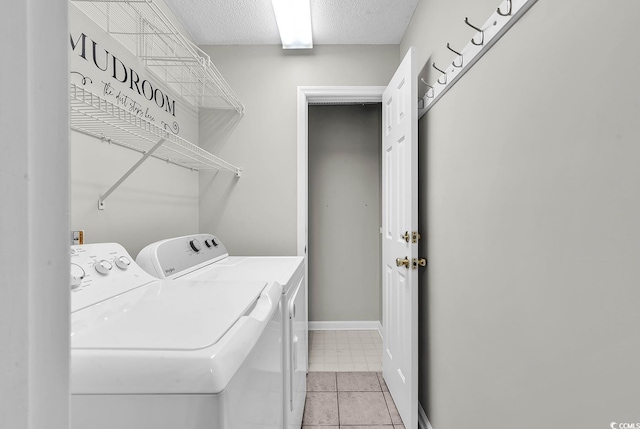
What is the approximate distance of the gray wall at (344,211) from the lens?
126 inches

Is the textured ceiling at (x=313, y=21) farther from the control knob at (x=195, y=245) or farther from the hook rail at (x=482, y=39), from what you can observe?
the control knob at (x=195, y=245)

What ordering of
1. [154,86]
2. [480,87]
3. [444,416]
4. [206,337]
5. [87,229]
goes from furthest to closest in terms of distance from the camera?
[154,86] < [444,416] < [87,229] < [480,87] < [206,337]

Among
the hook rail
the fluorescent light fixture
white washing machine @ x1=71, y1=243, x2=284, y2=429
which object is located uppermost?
the fluorescent light fixture

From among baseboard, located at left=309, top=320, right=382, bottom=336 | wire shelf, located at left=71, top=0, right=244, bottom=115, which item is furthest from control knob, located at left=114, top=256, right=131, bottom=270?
baseboard, located at left=309, top=320, right=382, bottom=336

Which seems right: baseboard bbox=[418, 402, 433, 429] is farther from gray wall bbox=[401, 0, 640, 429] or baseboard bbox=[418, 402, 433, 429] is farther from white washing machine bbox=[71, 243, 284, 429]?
white washing machine bbox=[71, 243, 284, 429]

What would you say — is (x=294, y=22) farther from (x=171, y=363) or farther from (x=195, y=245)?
(x=171, y=363)

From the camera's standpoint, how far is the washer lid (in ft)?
1.98

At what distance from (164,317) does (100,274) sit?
0.48 meters

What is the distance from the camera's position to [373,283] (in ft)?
10.5

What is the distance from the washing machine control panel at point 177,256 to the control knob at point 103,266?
220 millimetres

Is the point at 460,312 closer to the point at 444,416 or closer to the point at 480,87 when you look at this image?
the point at 444,416

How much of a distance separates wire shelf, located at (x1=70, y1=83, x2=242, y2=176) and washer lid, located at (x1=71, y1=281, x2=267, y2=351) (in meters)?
0.55

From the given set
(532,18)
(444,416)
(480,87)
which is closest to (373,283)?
(444,416)

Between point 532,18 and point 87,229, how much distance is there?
1.66 metres
